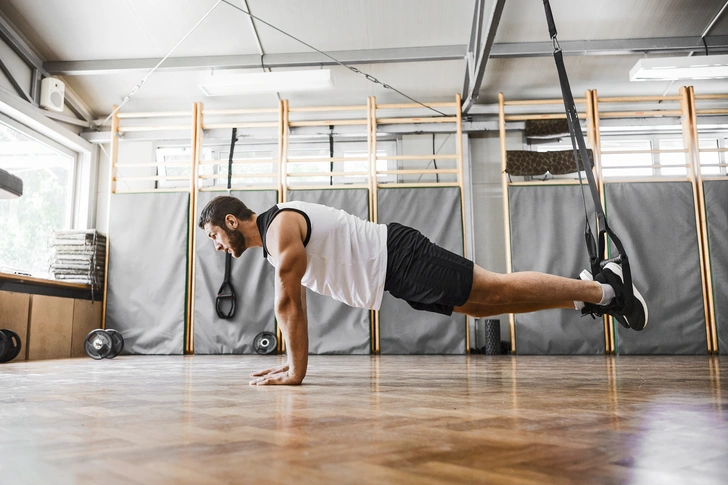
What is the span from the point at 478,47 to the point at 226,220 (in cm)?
377

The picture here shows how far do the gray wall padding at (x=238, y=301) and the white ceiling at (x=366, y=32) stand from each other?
1781 millimetres

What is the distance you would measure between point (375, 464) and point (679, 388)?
1.63 meters

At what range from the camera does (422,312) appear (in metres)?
5.72

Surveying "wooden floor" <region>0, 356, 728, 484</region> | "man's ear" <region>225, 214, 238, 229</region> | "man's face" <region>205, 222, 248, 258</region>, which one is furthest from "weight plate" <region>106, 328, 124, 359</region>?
"wooden floor" <region>0, 356, 728, 484</region>

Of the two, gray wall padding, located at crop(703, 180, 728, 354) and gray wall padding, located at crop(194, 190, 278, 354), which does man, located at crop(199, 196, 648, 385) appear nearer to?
gray wall padding, located at crop(194, 190, 278, 354)

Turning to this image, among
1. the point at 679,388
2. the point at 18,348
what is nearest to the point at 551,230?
the point at 679,388

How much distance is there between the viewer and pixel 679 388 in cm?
198

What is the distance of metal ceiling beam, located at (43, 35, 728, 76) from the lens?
5.63m

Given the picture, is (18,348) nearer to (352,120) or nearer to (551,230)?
(352,120)

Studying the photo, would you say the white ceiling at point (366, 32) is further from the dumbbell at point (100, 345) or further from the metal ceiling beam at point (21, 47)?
the dumbbell at point (100, 345)

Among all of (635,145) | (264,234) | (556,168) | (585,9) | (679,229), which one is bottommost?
(264,234)

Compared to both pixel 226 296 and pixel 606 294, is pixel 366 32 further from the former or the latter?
pixel 606 294

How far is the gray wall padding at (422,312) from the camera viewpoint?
5730 mm

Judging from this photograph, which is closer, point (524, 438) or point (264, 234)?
point (524, 438)
